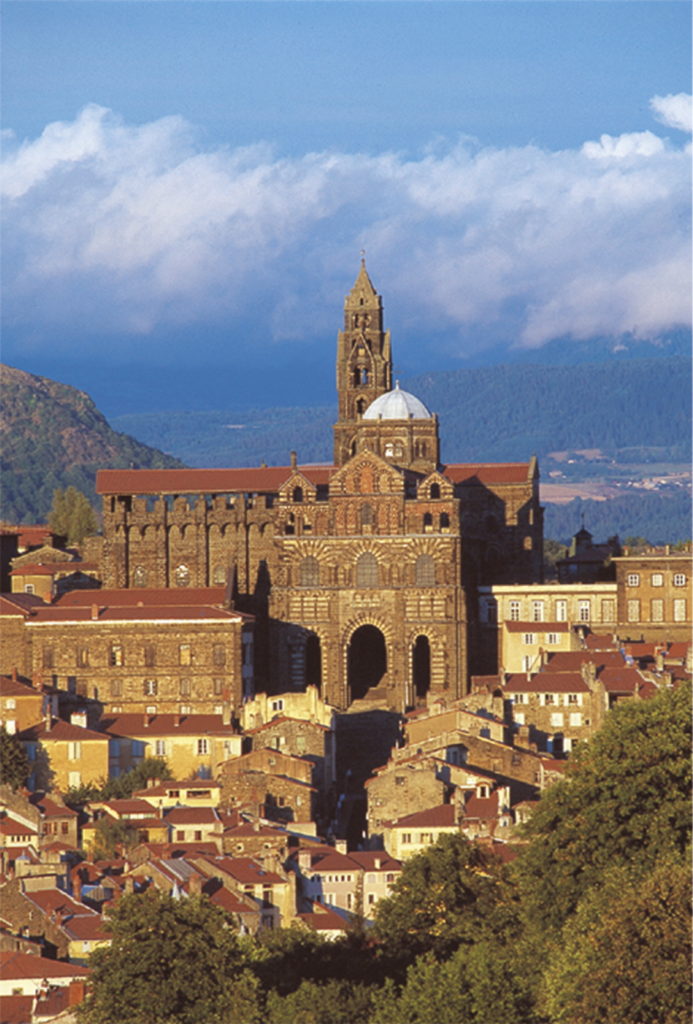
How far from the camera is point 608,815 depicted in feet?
253

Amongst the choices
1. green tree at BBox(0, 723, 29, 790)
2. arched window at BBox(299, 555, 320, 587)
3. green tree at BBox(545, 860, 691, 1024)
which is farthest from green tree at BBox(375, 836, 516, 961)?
arched window at BBox(299, 555, 320, 587)

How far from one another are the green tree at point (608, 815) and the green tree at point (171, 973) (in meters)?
8.98

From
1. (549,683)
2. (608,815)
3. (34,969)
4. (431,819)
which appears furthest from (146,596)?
(608,815)

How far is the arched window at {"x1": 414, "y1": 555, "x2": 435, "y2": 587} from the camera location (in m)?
113

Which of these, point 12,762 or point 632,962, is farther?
point 12,762

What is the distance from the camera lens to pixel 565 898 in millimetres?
75438

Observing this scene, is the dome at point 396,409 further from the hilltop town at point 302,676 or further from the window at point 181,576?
the window at point 181,576

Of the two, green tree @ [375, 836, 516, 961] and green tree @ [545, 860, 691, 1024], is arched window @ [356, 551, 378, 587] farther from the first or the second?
green tree @ [545, 860, 691, 1024]

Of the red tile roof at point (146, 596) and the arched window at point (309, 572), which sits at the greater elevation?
the arched window at point (309, 572)

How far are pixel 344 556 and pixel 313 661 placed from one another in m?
4.34

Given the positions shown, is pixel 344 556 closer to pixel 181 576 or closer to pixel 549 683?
pixel 181 576

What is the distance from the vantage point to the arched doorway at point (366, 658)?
11419 cm

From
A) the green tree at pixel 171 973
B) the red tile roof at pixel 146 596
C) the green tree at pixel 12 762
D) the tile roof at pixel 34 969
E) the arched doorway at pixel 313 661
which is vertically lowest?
the tile roof at pixel 34 969

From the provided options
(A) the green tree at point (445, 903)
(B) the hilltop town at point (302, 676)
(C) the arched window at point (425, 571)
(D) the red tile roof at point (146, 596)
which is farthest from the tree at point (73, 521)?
(A) the green tree at point (445, 903)
